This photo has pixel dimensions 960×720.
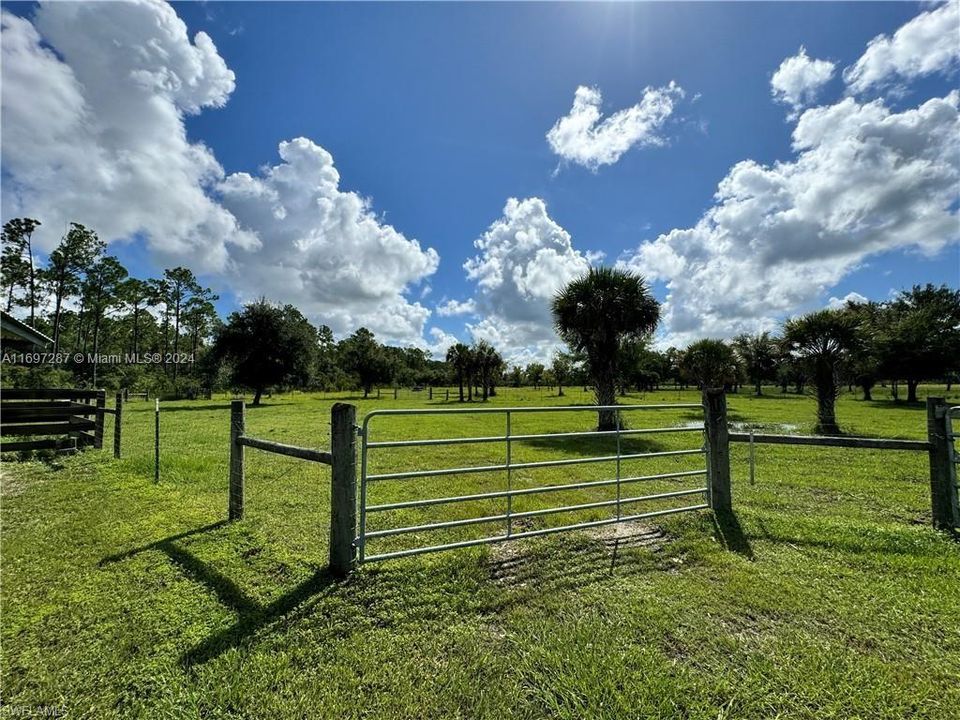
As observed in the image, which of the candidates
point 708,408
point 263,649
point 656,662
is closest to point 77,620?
point 263,649

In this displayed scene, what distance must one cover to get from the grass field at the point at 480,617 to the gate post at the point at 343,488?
17 cm

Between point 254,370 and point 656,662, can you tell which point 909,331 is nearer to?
A: point 656,662

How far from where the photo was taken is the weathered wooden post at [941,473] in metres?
4.34

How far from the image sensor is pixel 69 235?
33969 mm

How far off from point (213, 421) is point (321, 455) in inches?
627

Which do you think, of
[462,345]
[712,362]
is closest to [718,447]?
[712,362]

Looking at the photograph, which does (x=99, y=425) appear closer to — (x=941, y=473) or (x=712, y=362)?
(x=941, y=473)

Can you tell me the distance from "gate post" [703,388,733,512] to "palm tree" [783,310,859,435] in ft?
39.7

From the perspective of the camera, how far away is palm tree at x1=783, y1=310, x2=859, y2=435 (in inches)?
547

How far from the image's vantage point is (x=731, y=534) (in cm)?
434

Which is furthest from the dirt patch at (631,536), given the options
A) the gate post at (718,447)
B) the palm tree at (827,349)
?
the palm tree at (827,349)

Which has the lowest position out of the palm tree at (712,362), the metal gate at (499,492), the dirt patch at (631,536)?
the dirt patch at (631,536)

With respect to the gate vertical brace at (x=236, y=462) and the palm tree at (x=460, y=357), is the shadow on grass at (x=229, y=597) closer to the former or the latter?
the gate vertical brace at (x=236, y=462)

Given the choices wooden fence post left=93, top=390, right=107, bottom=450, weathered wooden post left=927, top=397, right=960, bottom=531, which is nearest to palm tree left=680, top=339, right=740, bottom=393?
weathered wooden post left=927, top=397, right=960, bottom=531
